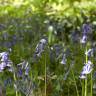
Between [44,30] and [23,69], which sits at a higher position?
[23,69]

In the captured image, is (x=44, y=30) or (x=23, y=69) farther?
(x=44, y=30)

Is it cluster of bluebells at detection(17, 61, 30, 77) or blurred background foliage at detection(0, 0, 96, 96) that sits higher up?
cluster of bluebells at detection(17, 61, 30, 77)

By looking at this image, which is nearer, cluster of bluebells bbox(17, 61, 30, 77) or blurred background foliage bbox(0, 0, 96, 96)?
cluster of bluebells bbox(17, 61, 30, 77)

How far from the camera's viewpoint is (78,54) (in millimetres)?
4414

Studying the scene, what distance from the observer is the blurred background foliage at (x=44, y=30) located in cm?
367

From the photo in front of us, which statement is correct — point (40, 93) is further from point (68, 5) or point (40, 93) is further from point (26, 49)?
point (68, 5)

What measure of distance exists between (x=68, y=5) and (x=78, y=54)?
4.97 feet

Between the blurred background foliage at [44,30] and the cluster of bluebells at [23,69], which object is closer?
the cluster of bluebells at [23,69]

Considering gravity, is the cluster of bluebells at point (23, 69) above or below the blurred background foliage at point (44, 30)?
above

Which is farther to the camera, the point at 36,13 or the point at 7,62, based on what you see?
the point at 36,13

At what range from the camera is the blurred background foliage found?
3666 mm

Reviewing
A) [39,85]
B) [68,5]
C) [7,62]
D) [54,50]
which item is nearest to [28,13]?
[68,5]

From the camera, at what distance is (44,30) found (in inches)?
229

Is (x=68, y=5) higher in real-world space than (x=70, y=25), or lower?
higher
